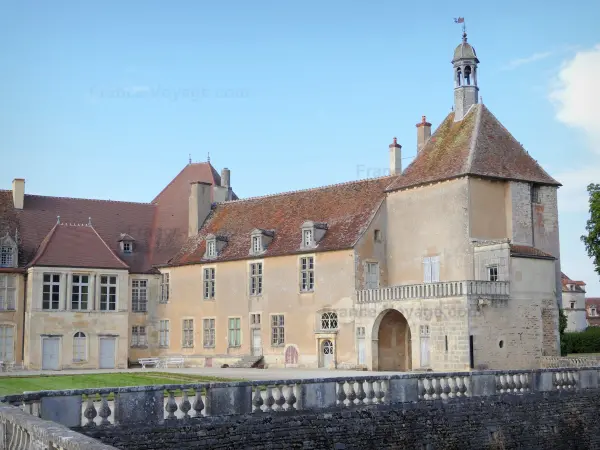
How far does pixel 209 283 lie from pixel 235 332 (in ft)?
9.99

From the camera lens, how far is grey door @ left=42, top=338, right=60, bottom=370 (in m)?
37.8

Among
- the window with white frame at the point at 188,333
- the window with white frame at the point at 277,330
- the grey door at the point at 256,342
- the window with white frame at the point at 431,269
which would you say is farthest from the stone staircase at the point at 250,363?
the window with white frame at the point at 431,269

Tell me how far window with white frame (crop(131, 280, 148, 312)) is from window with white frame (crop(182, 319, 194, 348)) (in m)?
2.50

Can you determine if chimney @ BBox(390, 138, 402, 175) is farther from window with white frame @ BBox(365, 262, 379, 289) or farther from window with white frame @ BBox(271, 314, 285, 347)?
window with white frame @ BBox(271, 314, 285, 347)

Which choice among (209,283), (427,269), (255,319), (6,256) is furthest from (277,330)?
(6,256)

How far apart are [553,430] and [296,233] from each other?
18800mm

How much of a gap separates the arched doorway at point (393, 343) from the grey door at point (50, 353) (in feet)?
49.8

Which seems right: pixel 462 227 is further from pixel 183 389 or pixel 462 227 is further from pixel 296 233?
pixel 183 389

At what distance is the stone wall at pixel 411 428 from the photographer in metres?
14.3

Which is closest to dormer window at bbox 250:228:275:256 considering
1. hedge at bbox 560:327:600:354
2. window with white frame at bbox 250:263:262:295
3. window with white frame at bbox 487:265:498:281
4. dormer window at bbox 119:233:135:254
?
window with white frame at bbox 250:263:262:295

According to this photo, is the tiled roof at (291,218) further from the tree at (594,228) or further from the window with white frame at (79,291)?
the tree at (594,228)

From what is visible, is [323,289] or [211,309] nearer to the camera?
[323,289]

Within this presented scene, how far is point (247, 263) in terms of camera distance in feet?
127

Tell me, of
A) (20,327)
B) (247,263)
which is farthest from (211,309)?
(20,327)
